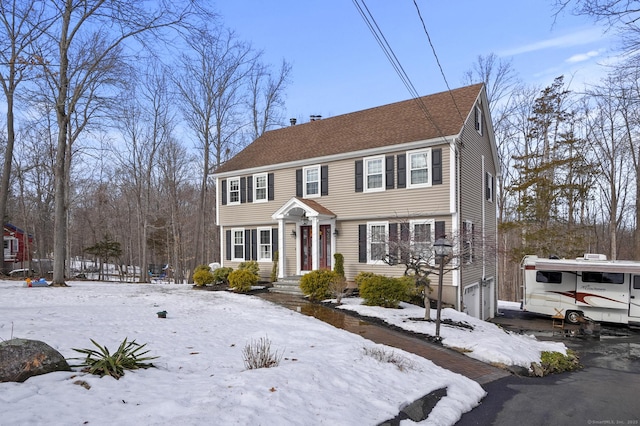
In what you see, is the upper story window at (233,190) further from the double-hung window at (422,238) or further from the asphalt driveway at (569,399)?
the asphalt driveway at (569,399)

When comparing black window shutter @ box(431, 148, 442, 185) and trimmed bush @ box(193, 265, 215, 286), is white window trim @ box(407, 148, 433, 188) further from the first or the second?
trimmed bush @ box(193, 265, 215, 286)

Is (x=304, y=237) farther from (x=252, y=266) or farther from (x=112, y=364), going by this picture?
(x=112, y=364)

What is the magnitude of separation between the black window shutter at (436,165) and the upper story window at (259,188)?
807 cm

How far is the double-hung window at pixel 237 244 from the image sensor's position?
19.4 m

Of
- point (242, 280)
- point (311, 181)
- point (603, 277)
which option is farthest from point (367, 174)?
point (603, 277)

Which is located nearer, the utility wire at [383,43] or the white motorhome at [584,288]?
the utility wire at [383,43]

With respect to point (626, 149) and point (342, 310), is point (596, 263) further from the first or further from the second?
point (626, 149)

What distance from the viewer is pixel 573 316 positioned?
17094 millimetres

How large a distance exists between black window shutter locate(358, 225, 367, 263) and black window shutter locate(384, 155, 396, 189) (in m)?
1.97

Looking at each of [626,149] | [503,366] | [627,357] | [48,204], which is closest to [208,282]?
[503,366]

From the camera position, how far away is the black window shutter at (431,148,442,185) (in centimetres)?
1407

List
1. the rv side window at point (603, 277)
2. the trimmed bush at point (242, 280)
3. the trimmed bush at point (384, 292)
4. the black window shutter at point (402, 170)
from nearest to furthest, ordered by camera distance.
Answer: the trimmed bush at point (384, 292) → the black window shutter at point (402, 170) → the trimmed bush at point (242, 280) → the rv side window at point (603, 277)

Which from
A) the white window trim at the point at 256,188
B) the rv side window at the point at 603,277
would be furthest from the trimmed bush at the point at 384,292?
the rv side window at the point at 603,277

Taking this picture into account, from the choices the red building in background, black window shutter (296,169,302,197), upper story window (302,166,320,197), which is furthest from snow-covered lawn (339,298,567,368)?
the red building in background
